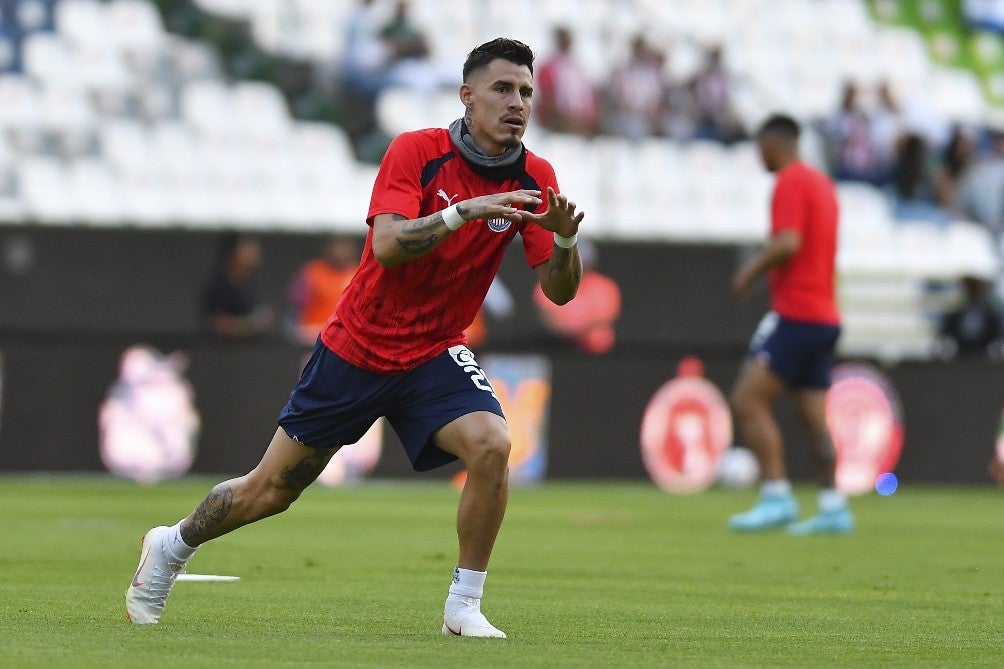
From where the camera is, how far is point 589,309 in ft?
64.9

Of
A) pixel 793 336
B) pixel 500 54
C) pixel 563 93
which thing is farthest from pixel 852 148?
pixel 500 54

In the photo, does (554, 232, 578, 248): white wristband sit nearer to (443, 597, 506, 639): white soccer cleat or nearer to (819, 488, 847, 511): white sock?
(443, 597, 506, 639): white soccer cleat

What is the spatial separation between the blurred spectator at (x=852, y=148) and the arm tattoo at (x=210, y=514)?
17837 mm

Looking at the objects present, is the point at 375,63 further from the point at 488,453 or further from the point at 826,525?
the point at 488,453

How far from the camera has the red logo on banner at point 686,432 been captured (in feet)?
58.2

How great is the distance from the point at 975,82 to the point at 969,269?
5.52 metres

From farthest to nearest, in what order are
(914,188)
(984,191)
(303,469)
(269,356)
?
(914,188), (984,191), (269,356), (303,469)

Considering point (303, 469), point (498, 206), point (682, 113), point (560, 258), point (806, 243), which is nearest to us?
point (498, 206)

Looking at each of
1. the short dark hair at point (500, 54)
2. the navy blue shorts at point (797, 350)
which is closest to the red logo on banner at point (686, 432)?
the navy blue shorts at point (797, 350)

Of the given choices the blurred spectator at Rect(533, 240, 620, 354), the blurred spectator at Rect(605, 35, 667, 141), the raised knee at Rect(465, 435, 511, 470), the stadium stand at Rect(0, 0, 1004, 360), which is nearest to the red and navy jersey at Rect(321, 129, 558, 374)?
the raised knee at Rect(465, 435, 511, 470)

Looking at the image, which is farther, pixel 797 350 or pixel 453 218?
pixel 797 350

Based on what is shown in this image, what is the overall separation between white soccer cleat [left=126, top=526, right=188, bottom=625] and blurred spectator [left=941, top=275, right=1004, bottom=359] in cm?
1459

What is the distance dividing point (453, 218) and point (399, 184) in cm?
36

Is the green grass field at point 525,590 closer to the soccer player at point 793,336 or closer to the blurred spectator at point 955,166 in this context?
the soccer player at point 793,336
